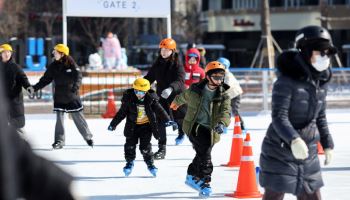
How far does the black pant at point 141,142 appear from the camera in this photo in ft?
26.5

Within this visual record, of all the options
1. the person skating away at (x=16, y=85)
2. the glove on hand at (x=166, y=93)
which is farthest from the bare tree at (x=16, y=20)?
the glove on hand at (x=166, y=93)

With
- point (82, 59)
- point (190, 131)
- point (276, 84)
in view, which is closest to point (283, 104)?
point (276, 84)

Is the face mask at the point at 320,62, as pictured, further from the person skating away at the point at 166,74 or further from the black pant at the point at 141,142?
the person skating away at the point at 166,74

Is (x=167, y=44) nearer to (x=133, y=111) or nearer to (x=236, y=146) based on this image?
(x=236, y=146)

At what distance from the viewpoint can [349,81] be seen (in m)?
20.4

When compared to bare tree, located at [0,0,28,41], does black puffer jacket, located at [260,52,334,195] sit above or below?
below

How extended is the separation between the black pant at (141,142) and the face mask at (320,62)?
3820 millimetres

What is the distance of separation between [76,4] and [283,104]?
11866mm

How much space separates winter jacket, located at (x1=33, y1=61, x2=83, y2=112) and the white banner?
206 inches

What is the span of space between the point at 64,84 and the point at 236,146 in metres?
2.88

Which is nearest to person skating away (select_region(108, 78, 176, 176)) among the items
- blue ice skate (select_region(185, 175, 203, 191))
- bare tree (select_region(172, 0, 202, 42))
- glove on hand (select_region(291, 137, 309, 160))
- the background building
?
blue ice skate (select_region(185, 175, 203, 191))

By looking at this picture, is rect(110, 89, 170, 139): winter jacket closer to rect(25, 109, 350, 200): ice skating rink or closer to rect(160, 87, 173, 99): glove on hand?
rect(25, 109, 350, 200): ice skating rink

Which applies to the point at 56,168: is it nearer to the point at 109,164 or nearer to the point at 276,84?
the point at 276,84

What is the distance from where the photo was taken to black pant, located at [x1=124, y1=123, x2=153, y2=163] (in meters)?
8.09
